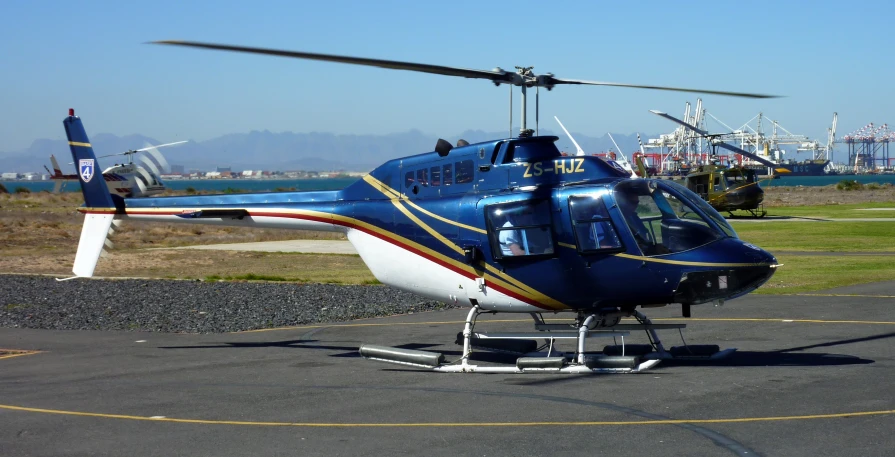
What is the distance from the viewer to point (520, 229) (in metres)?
14.0

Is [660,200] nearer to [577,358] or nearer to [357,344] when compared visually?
[577,358]

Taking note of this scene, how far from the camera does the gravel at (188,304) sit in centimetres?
2062

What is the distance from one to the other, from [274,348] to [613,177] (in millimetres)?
7214

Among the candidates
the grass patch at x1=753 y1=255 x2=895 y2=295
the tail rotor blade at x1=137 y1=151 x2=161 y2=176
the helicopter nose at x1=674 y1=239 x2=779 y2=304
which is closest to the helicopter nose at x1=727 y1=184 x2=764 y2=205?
the grass patch at x1=753 y1=255 x2=895 y2=295

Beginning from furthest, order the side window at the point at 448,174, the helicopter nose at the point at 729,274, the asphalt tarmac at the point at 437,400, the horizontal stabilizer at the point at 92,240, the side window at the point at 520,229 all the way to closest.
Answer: the horizontal stabilizer at the point at 92,240, the side window at the point at 448,174, the side window at the point at 520,229, the helicopter nose at the point at 729,274, the asphalt tarmac at the point at 437,400

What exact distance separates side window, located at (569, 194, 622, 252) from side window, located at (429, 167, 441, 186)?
255cm

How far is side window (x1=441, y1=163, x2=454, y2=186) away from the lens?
15039 millimetres

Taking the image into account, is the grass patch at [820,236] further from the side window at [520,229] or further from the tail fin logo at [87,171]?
the tail fin logo at [87,171]

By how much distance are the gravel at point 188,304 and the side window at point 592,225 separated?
19.6 ft

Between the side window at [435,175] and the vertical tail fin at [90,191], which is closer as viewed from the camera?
the side window at [435,175]

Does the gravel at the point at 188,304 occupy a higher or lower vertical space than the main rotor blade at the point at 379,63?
lower

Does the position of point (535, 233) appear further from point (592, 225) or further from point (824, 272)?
point (824, 272)

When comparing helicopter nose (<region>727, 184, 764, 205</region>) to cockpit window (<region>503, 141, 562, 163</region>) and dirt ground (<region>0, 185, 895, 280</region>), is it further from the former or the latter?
cockpit window (<region>503, 141, 562, 163</region>)

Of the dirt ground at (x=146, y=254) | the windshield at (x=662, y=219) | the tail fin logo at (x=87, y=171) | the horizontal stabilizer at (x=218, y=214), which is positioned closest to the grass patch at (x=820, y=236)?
the dirt ground at (x=146, y=254)
